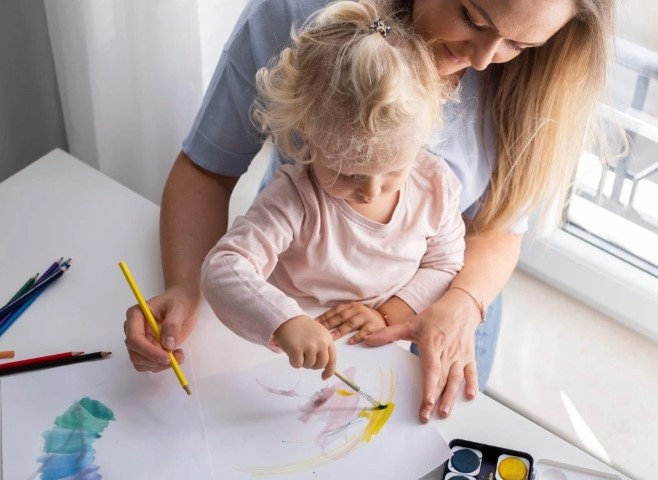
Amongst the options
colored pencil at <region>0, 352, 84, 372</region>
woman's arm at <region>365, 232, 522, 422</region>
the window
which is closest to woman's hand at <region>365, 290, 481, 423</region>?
woman's arm at <region>365, 232, 522, 422</region>

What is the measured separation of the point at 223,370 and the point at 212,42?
0.80 meters

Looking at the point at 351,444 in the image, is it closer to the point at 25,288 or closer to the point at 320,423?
the point at 320,423

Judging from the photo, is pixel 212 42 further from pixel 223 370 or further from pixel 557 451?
pixel 557 451

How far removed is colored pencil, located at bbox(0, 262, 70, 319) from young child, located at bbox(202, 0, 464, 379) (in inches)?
8.6

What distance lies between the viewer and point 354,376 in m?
0.98

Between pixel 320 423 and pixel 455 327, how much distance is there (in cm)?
23

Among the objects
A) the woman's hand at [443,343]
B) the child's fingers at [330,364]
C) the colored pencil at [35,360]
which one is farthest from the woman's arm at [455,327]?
the colored pencil at [35,360]

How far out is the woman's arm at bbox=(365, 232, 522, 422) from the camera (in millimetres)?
973

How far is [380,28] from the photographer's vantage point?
0.90 meters

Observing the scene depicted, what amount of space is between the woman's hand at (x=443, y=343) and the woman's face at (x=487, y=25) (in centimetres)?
29

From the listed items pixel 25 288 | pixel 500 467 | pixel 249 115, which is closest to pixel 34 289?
pixel 25 288

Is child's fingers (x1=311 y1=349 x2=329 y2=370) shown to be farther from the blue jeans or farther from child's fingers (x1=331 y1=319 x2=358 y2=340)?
the blue jeans

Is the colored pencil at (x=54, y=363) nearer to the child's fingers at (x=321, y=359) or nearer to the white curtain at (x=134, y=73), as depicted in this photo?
the child's fingers at (x=321, y=359)

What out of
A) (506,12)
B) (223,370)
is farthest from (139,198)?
(506,12)
